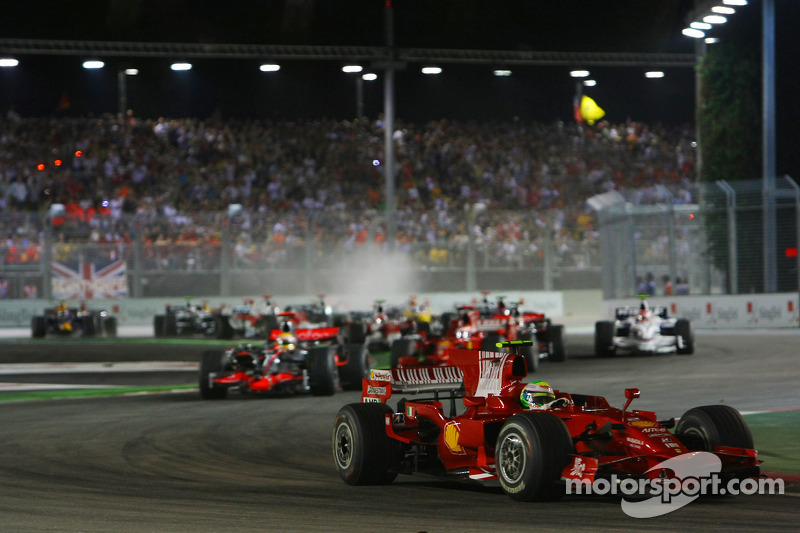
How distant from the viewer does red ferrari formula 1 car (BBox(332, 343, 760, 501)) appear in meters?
6.81

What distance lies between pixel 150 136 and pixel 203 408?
80.1 feet

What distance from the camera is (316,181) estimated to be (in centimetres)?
3631

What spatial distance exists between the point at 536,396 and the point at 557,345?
12.9 m

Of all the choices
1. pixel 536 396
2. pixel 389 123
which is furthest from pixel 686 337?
pixel 536 396

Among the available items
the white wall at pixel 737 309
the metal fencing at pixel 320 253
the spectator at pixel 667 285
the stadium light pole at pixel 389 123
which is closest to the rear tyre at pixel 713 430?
the white wall at pixel 737 309

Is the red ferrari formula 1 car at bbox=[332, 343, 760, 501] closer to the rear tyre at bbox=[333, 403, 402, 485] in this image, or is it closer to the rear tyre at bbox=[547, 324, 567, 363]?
the rear tyre at bbox=[333, 403, 402, 485]

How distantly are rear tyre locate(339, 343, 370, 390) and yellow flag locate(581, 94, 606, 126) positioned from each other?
78.7 ft

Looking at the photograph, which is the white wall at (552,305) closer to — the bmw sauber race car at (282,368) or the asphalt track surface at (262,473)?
the asphalt track surface at (262,473)

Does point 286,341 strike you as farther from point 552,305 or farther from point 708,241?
point 552,305

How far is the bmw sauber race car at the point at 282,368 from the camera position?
15.1 metres

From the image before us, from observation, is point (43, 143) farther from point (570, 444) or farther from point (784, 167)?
point (570, 444)

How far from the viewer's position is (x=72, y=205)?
33531mm

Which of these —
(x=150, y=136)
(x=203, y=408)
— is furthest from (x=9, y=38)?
(x=203, y=408)

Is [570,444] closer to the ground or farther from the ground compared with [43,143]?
closer to the ground
